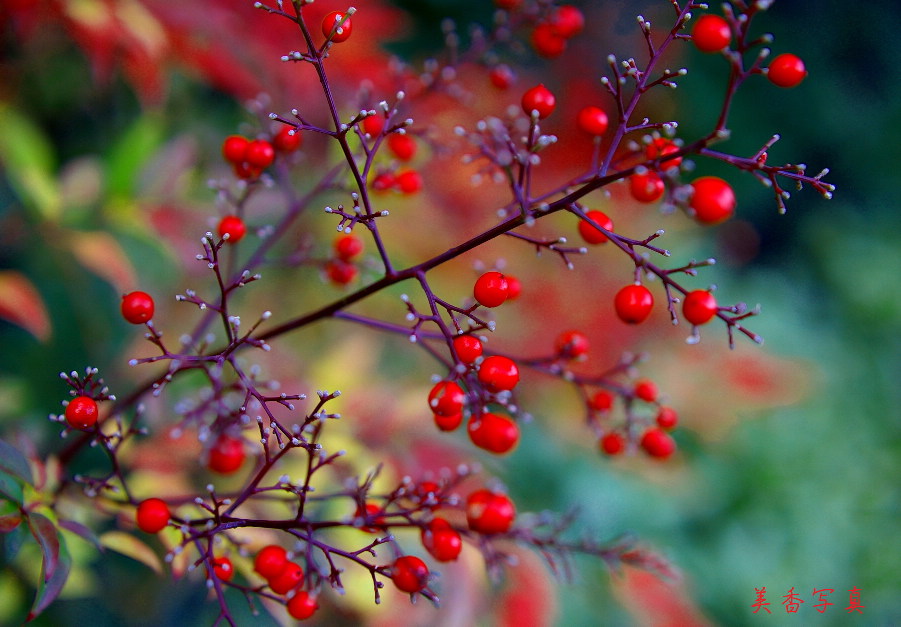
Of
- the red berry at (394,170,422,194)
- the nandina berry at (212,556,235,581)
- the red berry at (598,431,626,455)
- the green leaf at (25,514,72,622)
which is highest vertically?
the red berry at (394,170,422,194)

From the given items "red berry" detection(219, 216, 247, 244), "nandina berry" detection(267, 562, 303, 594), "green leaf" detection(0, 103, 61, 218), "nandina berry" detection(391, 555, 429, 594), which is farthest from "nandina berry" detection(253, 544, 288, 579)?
"green leaf" detection(0, 103, 61, 218)

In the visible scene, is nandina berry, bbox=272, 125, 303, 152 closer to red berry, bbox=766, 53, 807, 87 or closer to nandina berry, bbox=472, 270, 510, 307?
nandina berry, bbox=472, 270, 510, 307

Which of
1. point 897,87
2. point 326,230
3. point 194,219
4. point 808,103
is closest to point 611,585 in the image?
point 326,230

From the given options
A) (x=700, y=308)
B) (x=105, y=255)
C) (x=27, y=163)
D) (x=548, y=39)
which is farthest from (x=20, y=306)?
(x=700, y=308)

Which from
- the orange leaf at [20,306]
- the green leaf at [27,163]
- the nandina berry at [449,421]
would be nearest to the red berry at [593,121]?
the nandina berry at [449,421]

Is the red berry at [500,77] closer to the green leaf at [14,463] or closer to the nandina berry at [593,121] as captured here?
the nandina berry at [593,121]

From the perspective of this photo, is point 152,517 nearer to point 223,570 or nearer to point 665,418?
point 223,570

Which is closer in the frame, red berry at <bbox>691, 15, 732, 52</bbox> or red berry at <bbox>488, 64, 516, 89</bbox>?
red berry at <bbox>691, 15, 732, 52</bbox>
